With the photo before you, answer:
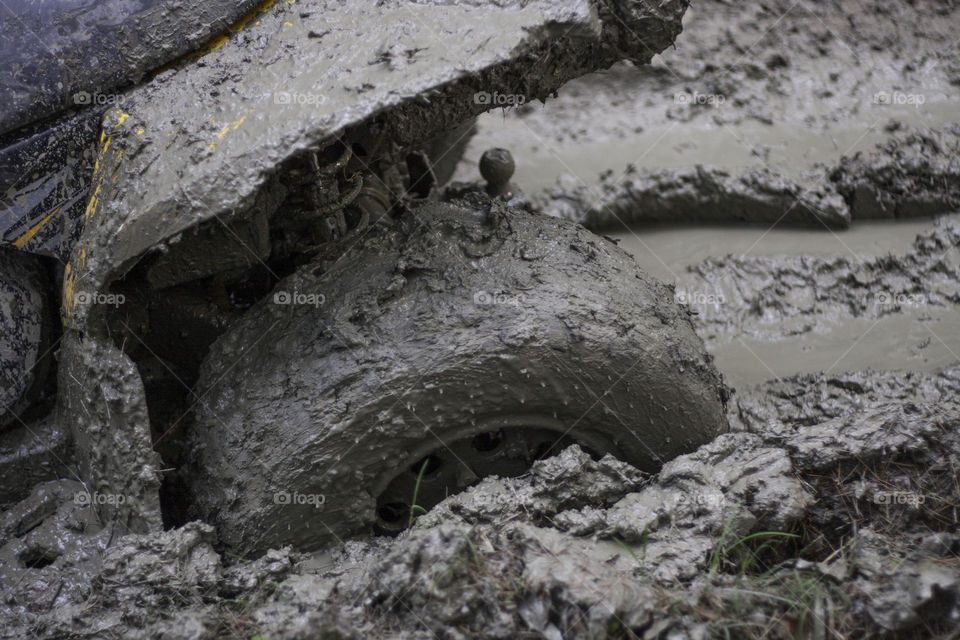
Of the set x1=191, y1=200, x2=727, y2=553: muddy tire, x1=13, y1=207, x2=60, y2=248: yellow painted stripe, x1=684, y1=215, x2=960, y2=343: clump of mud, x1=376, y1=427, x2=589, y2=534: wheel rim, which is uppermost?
x1=13, y1=207, x2=60, y2=248: yellow painted stripe

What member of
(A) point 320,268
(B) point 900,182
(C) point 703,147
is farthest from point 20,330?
(B) point 900,182

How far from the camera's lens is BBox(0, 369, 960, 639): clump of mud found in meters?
1.58

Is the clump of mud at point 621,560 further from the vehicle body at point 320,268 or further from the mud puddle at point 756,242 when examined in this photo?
the mud puddle at point 756,242

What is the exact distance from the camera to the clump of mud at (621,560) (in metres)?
1.58

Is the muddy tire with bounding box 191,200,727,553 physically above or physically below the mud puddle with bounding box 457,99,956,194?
above

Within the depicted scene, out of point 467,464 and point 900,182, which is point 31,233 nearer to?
point 467,464

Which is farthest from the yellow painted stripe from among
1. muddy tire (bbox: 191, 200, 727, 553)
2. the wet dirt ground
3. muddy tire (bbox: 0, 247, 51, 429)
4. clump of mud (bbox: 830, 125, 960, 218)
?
clump of mud (bbox: 830, 125, 960, 218)

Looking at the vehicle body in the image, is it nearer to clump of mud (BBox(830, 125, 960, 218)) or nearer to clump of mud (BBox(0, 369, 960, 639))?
clump of mud (BBox(0, 369, 960, 639))

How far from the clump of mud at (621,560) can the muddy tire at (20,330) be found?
0.28 meters

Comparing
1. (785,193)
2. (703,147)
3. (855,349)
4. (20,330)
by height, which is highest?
(20,330)

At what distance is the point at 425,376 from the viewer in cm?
187

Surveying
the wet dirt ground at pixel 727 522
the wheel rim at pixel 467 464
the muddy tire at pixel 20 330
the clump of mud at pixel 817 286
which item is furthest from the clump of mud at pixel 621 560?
the clump of mud at pixel 817 286

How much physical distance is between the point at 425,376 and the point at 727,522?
0.76m

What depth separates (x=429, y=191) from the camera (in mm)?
2877
